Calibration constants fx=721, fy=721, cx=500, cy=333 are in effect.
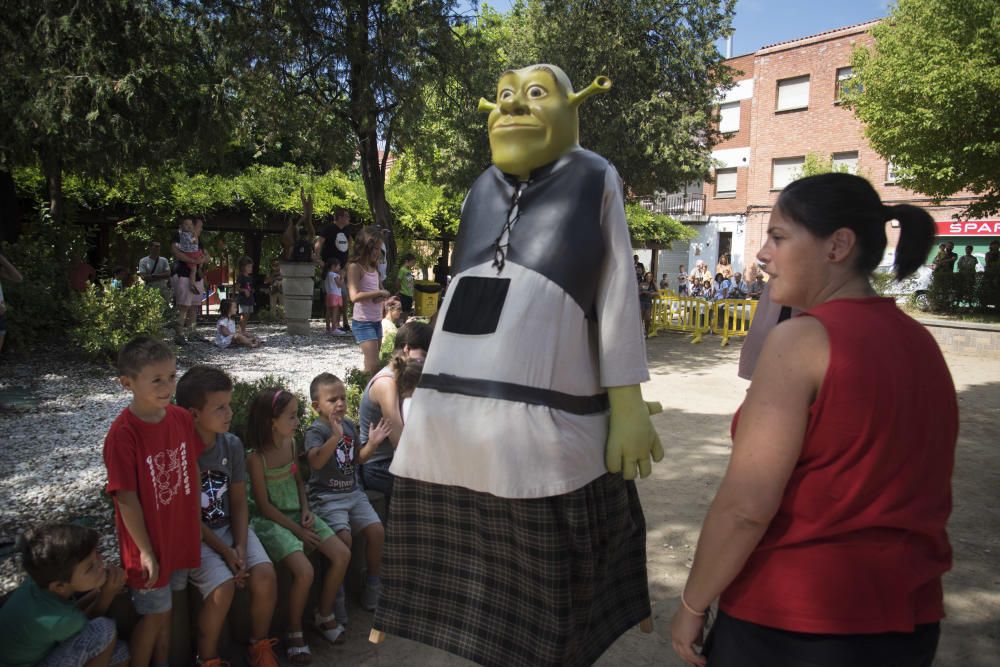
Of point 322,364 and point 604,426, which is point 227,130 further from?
point 604,426

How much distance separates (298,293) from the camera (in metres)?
10.3

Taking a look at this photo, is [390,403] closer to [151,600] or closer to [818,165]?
[151,600]

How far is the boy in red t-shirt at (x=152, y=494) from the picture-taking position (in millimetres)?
2305

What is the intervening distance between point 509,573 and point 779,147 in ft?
86.7

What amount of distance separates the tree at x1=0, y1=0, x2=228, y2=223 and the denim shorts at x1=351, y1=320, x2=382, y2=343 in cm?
412

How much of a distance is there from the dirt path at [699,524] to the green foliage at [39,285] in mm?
6091

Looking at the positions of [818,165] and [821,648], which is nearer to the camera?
[821,648]

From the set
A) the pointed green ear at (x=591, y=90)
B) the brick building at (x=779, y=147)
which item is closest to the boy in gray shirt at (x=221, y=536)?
the pointed green ear at (x=591, y=90)

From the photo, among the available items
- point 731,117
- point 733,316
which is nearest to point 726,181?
point 731,117

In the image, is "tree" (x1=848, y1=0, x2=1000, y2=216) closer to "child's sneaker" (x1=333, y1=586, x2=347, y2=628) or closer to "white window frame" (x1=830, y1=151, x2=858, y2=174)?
"white window frame" (x1=830, y1=151, x2=858, y2=174)

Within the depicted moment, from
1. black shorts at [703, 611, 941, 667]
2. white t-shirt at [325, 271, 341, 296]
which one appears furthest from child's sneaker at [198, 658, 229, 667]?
white t-shirt at [325, 271, 341, 296]

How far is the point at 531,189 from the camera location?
2.19 metres

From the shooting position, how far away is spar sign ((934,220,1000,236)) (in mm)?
22484

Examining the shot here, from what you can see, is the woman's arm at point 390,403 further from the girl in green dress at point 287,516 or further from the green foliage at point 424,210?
the green foliage at point 424,210
